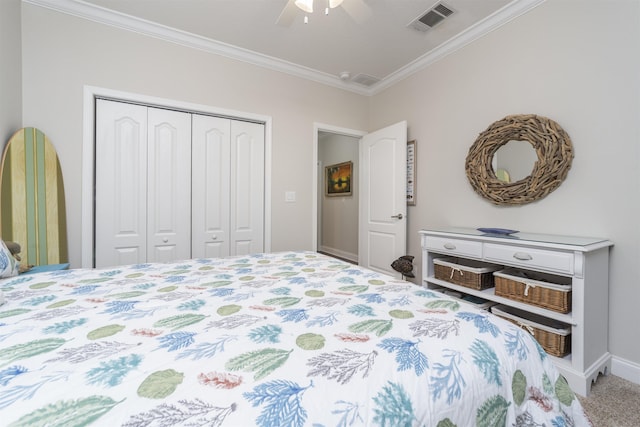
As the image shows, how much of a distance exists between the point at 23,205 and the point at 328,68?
304 centimetres

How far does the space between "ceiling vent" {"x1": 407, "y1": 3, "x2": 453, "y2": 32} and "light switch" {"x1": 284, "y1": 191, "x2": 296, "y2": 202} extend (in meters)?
2.00

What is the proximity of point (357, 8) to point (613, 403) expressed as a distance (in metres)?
2.77

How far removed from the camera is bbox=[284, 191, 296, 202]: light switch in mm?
3221

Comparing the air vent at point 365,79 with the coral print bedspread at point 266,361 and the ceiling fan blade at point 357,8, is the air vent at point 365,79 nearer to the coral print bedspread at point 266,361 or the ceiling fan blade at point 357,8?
the ceiling fan blade at point 357,8

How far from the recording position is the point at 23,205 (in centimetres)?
201

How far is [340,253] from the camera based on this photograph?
5590 mm

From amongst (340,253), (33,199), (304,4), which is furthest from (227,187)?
(340,253)

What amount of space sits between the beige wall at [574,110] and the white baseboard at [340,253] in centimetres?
254

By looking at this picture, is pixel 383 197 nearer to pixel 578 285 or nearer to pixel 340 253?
pixel 578 285

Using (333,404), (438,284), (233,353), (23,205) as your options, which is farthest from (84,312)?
(438,284)

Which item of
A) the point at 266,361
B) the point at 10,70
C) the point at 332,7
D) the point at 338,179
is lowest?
the point at 266,361

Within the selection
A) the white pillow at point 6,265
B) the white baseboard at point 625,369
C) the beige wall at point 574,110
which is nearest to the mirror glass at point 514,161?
the beige wall at point 574,110

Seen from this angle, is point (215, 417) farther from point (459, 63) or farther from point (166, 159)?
point (459, 63)

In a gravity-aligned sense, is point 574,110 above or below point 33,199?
above
